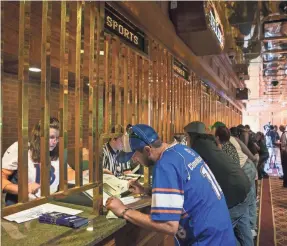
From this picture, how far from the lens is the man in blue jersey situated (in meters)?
1.52

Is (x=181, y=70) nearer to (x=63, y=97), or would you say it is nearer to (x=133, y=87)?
(x=133, y=87)

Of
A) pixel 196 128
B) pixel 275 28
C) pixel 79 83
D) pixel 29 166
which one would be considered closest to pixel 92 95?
pixel 79 83

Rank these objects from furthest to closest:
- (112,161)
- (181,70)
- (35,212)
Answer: (181,70) < (112,161) < (35,212)

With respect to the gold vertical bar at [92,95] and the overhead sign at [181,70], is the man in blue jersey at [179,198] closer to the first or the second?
the gold vertical bar at [92,95]

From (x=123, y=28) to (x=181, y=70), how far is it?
1778 mm

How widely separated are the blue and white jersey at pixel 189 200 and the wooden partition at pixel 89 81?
0.56m

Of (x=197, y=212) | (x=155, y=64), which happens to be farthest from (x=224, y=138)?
(x=197, y=212)

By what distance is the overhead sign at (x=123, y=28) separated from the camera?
87.5 inches

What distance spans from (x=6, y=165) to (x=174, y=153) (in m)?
1.30

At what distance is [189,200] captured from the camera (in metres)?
1.62

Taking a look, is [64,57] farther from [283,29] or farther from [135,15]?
[283,29]

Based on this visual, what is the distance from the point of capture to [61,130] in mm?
1742

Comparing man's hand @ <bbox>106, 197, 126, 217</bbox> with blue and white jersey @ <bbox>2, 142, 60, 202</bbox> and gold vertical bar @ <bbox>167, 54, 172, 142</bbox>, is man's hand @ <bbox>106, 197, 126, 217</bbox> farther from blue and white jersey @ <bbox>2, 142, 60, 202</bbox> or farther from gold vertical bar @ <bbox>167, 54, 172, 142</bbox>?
gold vertical bar @ <bbox>167, 54, 172, 142</bbox>

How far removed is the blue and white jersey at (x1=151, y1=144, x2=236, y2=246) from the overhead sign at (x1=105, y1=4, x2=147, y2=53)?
1.08 meters
